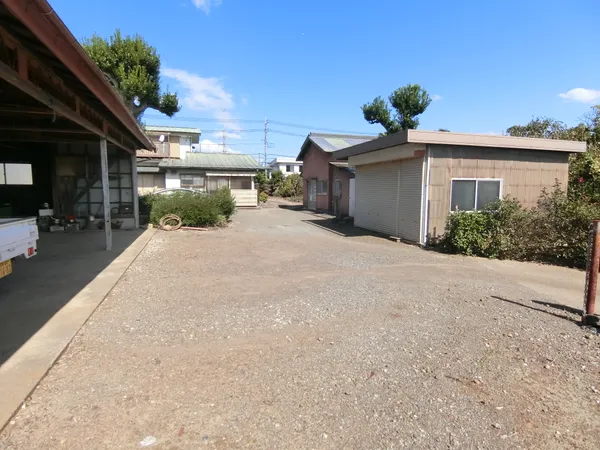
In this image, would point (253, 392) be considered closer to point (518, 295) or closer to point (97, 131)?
point (518, 295)

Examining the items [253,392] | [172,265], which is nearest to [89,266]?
[172,265]

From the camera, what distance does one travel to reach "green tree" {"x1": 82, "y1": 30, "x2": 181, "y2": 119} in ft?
66.5

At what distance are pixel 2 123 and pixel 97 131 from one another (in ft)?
7.84

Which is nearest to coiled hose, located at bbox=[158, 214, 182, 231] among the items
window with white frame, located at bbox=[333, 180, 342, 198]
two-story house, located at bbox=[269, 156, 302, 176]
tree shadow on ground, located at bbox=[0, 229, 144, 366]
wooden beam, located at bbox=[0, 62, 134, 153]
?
tree shadow on ground, located at bbox=[0, 229, 144, 366]

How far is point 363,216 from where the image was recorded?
1524 cm

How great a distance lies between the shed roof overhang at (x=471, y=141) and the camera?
1040 centimetres

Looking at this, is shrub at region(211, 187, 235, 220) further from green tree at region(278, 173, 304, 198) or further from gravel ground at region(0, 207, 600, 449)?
green tree at region(278, 173, 304, 198)

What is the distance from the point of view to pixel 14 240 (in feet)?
17.4

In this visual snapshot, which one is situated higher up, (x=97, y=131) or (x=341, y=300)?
(x=97, y=131)

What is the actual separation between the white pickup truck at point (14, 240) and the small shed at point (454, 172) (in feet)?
28.5

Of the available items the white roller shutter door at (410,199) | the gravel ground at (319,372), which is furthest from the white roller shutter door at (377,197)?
the gravel ground at (319,372)

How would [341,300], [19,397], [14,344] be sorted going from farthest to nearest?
[341,300] < [14,344] < [19,397]

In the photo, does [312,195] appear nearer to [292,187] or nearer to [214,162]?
[214,162]

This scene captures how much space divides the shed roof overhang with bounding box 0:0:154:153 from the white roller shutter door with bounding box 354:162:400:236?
788 cm
